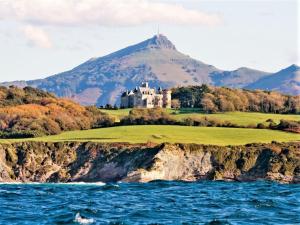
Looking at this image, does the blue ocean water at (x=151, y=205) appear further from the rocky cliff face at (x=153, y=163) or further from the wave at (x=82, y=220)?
the rocky cliff face at (x=153, y=163)

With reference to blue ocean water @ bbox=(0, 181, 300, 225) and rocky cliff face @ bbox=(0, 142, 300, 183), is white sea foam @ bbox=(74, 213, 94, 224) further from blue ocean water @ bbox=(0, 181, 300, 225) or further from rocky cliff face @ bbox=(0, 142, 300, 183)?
rocky cliff face @ bbox=(0, 142, 300, 183)

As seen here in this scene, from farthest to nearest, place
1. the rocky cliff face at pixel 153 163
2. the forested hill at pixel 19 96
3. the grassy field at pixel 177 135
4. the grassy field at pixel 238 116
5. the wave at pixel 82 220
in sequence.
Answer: the forested hill at pixel 19 96
the grassy field at pixel 238 116
the grassy field at pixel 177 135
the rocky cliff face at pixel 153 163
the wave at pixel 82 220

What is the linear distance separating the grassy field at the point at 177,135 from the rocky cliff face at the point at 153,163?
6945 millimetres

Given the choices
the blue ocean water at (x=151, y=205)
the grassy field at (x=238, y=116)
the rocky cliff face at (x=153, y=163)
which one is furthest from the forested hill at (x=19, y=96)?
Answer: the blue ocean water at (x=151, y=205)

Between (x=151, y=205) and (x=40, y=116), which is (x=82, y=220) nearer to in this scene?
(x=151, y=205)

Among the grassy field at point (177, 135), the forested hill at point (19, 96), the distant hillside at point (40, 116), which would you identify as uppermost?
the forested hill at point (19, 96)

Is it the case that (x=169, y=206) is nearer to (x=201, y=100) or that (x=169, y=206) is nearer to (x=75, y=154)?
(x=75, y=154)

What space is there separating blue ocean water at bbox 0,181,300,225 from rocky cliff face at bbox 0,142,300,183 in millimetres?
21765

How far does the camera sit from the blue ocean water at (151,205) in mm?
64188

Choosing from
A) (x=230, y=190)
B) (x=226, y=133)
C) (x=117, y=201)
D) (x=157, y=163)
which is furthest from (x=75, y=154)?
(x=117, y=201)

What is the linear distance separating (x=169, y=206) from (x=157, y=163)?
45452 mm

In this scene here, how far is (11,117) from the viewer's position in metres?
154

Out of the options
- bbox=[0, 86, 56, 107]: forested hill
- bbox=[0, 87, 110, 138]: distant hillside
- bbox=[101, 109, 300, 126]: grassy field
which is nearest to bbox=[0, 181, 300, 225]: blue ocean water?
bbox=[0, 87, 110, 138]: distant hillside

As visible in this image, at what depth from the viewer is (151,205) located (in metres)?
74.2
